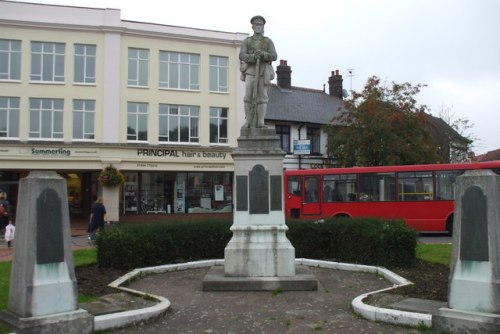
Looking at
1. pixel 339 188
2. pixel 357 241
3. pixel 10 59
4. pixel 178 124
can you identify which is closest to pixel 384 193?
pixel 339 188

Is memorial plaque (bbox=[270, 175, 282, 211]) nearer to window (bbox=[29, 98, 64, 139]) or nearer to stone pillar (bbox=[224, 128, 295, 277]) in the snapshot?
stone pillar (bbox=[224, 128, 295, 277])

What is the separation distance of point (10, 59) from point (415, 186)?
948 inches

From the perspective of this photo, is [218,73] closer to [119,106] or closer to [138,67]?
[138,67]

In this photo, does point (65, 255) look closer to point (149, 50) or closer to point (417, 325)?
point (417, 325)

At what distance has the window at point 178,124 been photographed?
3412 centimetres

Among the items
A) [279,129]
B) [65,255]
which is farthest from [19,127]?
[65,255]

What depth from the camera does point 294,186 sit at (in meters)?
25.6

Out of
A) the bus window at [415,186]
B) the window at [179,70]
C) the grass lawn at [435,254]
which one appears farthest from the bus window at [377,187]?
the window at [179,70]

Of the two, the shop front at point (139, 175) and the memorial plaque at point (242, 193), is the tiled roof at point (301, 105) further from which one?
the memorial plaque at point (242, 193)

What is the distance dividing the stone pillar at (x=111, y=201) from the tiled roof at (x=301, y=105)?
12.3m

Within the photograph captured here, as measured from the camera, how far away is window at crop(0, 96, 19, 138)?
30.9m

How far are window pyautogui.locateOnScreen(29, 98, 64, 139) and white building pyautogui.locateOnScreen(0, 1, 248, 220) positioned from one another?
0.19ft

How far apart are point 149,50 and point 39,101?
747 centimetres

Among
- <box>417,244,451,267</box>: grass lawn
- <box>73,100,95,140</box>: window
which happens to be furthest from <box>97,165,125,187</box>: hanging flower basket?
<box>417,244,451,267</box>: grass lawn
